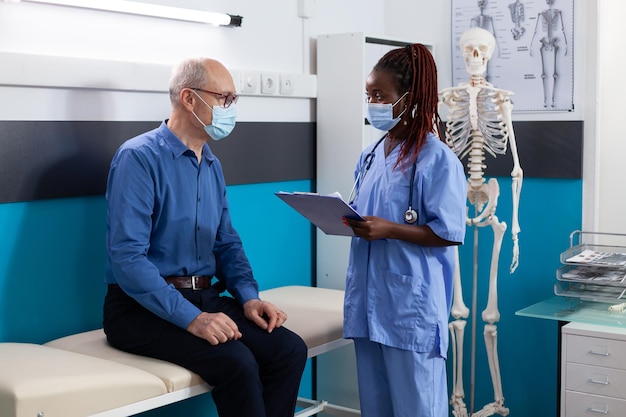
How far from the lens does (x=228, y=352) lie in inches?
92.7

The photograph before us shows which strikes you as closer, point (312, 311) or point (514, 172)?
point (312, 311)

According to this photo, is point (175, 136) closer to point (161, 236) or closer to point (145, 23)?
point (161, 236)

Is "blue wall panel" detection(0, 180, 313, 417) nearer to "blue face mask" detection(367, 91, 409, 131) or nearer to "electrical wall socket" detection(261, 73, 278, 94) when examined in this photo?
"electrical wall socket" detection(261, 73, 278, 94)

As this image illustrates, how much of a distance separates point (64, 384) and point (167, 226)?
24.2 inches

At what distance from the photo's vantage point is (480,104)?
10.6 ft

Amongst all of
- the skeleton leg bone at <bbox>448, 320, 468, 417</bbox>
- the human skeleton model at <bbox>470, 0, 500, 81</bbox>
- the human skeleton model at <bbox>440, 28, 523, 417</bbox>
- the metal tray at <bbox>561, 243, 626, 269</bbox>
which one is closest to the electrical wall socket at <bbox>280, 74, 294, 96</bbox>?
the human skeleton model at <bbox>440, 28, 523, 417</bbox>

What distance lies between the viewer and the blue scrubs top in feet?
7.82

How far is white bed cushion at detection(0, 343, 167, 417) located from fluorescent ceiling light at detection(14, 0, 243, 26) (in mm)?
1033

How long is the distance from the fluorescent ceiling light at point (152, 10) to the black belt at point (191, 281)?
86cm

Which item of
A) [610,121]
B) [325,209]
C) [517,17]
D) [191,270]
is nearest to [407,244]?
[325,209]

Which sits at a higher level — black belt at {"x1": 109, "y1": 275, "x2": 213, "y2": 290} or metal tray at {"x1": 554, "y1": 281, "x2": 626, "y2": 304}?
black belt at {"x1": 109, "y1": 275, "x2": 213, "y2": 290}

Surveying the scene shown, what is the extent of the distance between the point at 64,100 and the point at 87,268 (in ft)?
1.74

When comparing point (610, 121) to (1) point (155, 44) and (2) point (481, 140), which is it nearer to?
(2) point (481, 140)

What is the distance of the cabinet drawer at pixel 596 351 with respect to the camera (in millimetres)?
2869
